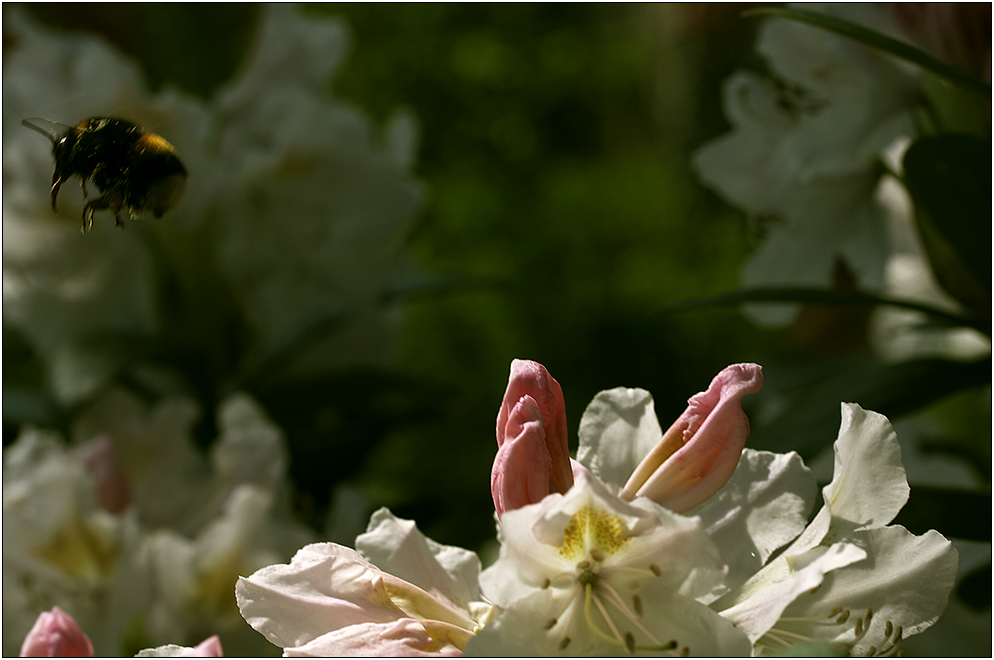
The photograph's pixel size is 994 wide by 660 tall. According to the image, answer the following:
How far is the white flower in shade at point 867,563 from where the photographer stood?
318 millimetres

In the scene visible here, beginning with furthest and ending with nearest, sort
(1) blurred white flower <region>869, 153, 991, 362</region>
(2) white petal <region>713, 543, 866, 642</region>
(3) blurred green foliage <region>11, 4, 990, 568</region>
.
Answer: (3) blurred green foliage <region>11, 4, 990, 568</region>, (1) blurred white flower <region>869, 153, 991, 362</region>, (2) white petal <region>713, 543, 866, 642</region>

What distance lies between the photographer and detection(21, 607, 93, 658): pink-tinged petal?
0.37 metres

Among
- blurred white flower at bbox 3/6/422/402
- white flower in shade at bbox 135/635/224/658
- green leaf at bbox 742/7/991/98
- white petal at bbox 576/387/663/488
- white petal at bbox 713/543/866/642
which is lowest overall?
white petal at bbox 713/543/866/642

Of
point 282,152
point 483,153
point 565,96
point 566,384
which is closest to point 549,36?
point 565,96

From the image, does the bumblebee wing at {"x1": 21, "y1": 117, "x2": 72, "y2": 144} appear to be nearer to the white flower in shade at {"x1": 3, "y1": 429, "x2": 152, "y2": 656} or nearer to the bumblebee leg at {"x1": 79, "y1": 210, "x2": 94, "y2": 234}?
the bumblebee leg at {"x1": 79, "y1": 210, "x2": 94, "y2": 234}

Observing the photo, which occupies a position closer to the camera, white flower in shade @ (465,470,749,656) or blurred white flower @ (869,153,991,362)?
white flower in shade @ (465,470,749,656)

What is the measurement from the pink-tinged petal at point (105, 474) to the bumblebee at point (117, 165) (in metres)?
0.32

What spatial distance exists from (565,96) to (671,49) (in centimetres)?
61

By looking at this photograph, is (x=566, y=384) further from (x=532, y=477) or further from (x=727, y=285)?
(x=532, y=477)

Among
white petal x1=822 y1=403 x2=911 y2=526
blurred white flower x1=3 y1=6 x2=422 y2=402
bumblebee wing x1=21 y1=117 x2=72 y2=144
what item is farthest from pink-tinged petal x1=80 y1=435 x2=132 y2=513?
white petal x1=822 y1=403 x2=911 y2=526

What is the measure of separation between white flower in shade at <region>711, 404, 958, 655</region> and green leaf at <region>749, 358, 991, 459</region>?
0.85ft

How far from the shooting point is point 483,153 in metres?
3.49

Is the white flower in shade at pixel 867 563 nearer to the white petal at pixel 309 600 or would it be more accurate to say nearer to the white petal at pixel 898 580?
the white petal at pixel 898 580

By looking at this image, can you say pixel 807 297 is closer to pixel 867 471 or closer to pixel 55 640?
pixel 867 471
